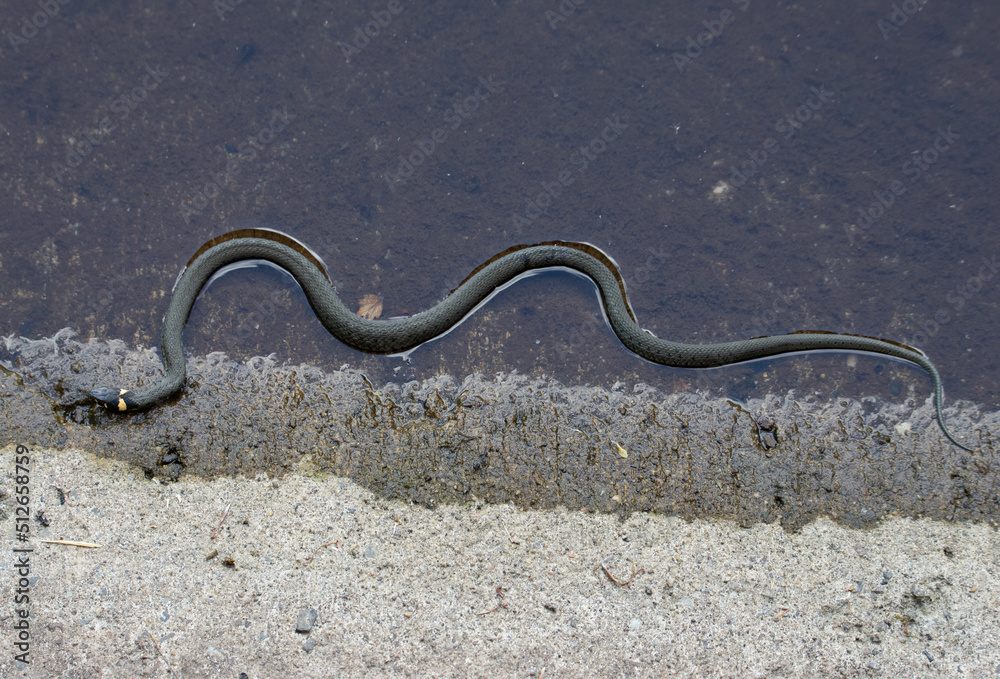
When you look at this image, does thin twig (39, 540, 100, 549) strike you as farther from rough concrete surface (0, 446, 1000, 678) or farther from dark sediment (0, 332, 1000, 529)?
dark sediment (0, 332, 1000, 529)

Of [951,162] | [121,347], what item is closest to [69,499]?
[121,347]

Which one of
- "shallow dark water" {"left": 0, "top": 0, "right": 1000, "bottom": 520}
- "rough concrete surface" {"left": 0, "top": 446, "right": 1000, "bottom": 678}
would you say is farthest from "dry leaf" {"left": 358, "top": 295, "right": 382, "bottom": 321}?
"rough concrete surface" {"left": 0, "top": 446, "right": 1000, "bottom": 678}

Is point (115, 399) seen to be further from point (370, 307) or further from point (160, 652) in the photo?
point (370, 307)

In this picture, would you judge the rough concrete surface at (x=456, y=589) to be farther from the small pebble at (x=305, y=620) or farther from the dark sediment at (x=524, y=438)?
the dark sediment at (x=524, y=438)

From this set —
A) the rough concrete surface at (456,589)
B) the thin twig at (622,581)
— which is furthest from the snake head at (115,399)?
the thin twig at (622,581)

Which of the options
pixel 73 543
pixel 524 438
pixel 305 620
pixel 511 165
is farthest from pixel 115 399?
pixel 511 165

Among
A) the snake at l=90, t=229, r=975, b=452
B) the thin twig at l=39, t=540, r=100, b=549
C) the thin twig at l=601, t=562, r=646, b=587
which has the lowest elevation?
the thin twig at l=601, t=562, r=646, b=587

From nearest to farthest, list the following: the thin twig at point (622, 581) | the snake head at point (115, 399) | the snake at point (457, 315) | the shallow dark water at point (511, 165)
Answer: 1. the thin twig at point (622, 581)
2. the snake head at point (115, 399)
3. the snake at point (457, 315)
4. the shallow dark water at point (511, 165)
